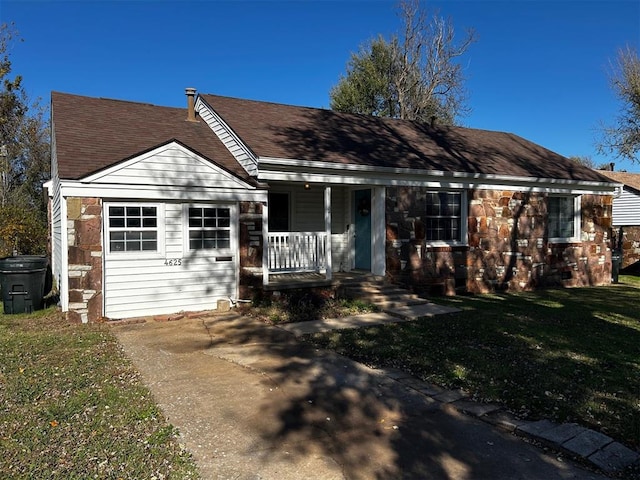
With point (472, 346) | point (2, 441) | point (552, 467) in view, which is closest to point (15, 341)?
point (2, 441)

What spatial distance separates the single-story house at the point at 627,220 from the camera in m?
20.0

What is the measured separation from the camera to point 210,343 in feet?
23.6

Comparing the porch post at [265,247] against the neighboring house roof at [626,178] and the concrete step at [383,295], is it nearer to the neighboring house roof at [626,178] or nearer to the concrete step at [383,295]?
the concrete step at [383,295]

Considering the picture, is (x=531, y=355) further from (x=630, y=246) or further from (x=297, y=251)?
(x=630, y=246)

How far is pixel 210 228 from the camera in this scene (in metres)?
9.48

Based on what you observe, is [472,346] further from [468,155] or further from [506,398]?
[468,155]

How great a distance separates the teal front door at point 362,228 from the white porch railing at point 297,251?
1.73 meters

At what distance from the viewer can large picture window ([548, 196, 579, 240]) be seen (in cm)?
1440

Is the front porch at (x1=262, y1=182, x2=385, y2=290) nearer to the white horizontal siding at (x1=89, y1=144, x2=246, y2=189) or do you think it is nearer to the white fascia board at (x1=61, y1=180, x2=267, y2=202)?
the white fascia board at (x1=61, y1=180, x2=267, y2=202)

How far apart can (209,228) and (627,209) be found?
2443 cm

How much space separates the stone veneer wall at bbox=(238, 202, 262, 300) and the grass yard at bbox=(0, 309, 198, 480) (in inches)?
132

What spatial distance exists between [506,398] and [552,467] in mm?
1308

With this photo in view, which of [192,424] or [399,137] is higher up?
[399,137]

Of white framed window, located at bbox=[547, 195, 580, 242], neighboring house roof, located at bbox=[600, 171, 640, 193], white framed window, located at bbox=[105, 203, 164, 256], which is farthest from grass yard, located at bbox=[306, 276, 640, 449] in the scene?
neighboring house roof, located at bbox=[600, 171, 640, 193]
